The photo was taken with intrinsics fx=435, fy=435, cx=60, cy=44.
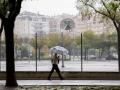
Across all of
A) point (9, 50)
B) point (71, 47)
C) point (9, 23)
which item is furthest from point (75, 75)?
point (9, 23)

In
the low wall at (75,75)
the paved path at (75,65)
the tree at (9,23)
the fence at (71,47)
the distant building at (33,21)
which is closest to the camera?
the tree at (9,23)

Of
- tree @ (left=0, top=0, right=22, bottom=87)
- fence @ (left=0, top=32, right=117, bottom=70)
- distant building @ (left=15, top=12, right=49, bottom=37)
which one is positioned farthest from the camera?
distant building @ (left=15, top=12, right=49, bottom=37)

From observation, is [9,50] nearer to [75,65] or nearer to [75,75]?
[75,75]

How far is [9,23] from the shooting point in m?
22.5

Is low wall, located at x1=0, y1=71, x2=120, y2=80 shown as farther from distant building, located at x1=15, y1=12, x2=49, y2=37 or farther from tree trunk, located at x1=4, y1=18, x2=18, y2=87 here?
distant building, located at x1=15, y1=12, x2=49, y2=37

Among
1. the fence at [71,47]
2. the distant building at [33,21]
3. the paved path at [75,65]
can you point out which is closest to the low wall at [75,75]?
the fence at [71,47]

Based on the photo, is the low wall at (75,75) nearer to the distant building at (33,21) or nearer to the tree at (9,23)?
the tree at (9,23)

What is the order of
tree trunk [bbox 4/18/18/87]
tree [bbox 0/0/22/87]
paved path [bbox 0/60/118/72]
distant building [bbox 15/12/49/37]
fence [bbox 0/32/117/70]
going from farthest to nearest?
distant building [bbox 15/12/49/37]
paved path [bbox 0/60/118/72]
fence [bbox 0/32/117/70]
tree trunk [bbox 4/18/18/87]
tree [bbox 0/0/22/87]

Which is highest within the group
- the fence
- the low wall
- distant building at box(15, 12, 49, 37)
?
distant building at box(15, 12, 49, 37)

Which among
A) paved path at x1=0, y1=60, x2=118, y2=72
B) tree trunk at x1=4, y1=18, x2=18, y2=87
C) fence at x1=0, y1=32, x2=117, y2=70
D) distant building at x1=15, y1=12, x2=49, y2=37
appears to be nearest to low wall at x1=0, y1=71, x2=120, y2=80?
fence at x1=0, y1=32, x2=117, y2=70

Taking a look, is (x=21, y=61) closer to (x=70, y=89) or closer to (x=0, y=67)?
(x=0, y=67)

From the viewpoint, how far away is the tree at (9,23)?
2239cm

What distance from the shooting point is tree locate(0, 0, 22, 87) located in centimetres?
2239

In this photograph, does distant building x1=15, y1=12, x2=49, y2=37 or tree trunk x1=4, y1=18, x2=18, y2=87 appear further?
distant building x1=15, y1=12, x2=49, y2=37
